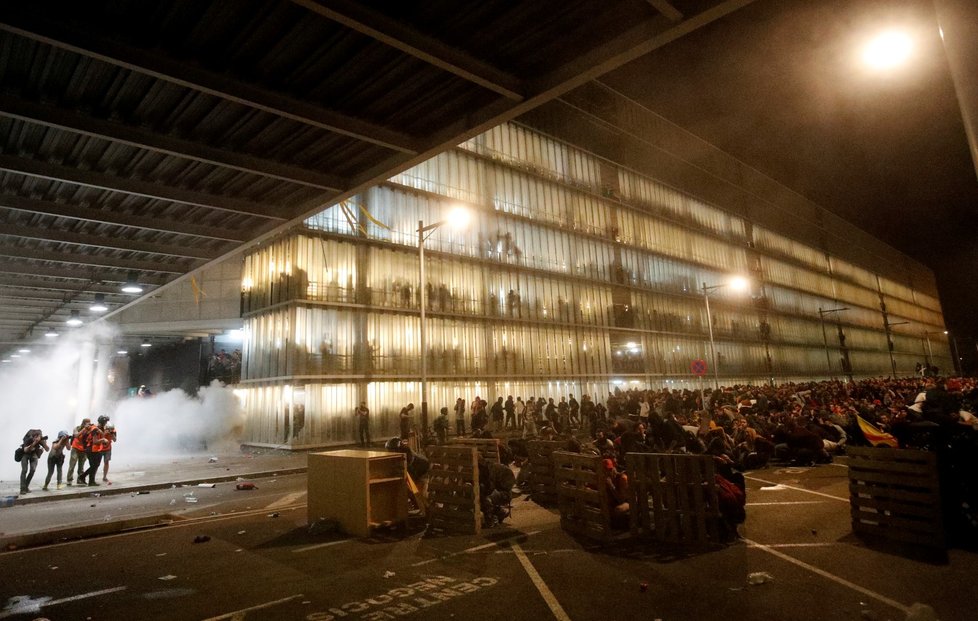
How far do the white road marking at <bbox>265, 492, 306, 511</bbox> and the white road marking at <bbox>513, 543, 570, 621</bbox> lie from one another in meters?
6.17

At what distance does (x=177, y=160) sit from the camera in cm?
771

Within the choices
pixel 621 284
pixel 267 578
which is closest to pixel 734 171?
pixel 621 284

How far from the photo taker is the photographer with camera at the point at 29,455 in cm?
1247

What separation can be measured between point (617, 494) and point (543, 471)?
2.43 meters

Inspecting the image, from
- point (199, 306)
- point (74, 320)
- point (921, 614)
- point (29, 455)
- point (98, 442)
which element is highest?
point (199, 306)

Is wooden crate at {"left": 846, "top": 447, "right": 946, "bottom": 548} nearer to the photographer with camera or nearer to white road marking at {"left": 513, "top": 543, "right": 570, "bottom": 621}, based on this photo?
white road marking at {"left": 513, "top": 543, "right": 570, "bottom": 621}

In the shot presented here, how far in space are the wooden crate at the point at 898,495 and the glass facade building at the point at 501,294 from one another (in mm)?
20450

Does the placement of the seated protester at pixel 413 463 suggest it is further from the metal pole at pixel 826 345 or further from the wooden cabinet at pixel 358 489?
the metal pole at pixel 826 345

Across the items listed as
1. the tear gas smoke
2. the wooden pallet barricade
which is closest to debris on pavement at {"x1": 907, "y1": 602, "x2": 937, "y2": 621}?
the wooden pallet barricade

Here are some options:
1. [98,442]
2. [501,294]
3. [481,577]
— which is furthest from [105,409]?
[481,577]

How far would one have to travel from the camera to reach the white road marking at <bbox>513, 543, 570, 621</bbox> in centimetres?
459

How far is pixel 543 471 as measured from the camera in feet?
32.0

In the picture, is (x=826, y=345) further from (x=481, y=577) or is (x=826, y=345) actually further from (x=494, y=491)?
(x=481, y=577)

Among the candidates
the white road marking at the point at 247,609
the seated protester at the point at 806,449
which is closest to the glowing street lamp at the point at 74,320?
the white road marking at the point at 247,609
